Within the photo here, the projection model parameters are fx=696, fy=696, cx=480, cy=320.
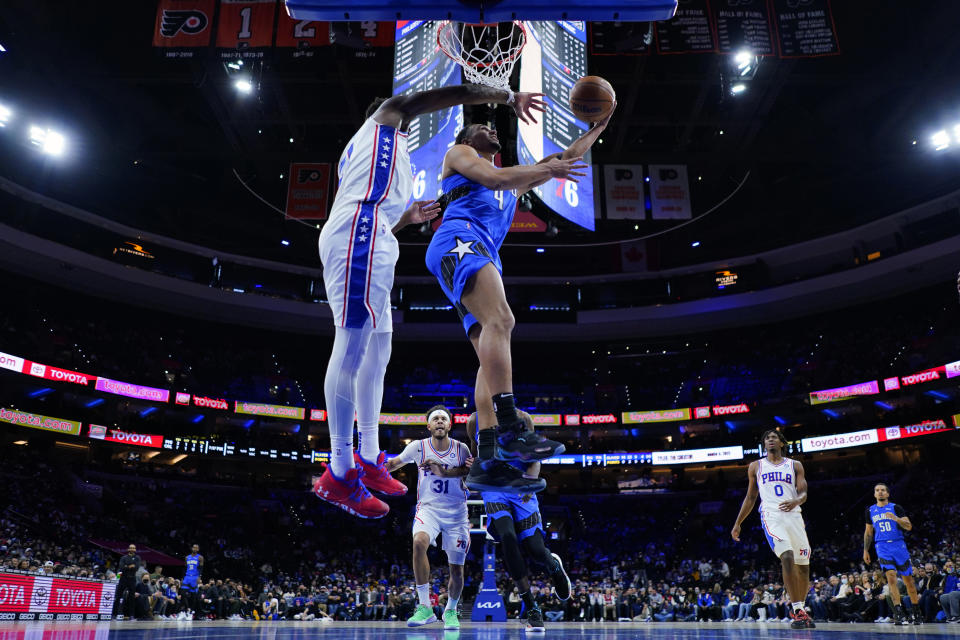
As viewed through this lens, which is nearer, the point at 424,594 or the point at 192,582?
the point at 424,594

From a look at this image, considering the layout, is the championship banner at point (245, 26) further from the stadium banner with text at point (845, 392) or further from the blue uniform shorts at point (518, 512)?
the stadium banner with text at point (845, 392)

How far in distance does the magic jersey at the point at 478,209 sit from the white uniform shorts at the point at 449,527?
4.59 m

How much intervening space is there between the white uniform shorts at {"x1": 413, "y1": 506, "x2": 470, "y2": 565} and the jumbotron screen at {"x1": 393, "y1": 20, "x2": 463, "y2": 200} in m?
4.69

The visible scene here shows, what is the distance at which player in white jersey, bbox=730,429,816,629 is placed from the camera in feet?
26.0

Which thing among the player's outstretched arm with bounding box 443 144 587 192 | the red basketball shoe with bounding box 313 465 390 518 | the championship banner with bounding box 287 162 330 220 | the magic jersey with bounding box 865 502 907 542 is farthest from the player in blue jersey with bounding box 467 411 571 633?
the championship banner with bounding box 287 162 330 220

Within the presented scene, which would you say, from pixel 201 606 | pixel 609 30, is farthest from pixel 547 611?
pixel 609 30

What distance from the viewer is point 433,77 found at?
34.6ft

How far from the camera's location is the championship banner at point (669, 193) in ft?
60.0

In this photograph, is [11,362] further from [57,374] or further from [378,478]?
[378,478]

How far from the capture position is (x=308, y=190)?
18.9m

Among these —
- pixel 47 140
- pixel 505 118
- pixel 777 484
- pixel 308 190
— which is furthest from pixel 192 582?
pixel 47 140

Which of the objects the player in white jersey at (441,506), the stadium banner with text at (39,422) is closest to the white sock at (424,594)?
the player in white jersey at (441,506)

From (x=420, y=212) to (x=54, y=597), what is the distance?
1107 cm

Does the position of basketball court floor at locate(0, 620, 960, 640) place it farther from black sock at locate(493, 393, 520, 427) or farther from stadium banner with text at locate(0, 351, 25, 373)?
stadium banner with text at locate(0, 351, 25, 373)
